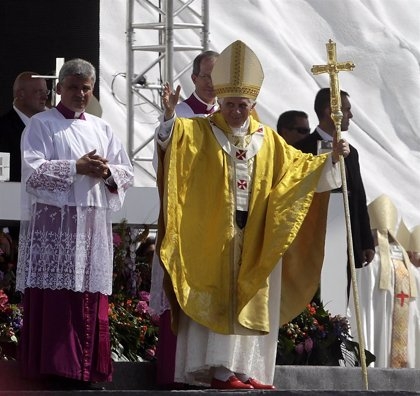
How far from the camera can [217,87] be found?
9.13 m

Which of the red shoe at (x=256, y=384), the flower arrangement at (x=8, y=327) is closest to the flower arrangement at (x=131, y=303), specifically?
the flower arrangement at (x=8, y=327)

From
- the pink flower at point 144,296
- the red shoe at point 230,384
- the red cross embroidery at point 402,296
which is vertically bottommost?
the red shoe at point 230,384

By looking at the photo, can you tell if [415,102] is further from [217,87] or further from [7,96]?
[217,87]

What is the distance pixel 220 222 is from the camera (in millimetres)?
8930

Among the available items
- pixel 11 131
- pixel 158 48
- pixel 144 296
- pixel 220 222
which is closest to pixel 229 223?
pixel 220 222

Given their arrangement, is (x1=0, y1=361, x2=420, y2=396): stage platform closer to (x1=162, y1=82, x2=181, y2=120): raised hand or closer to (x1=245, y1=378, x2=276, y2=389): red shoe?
(x1=245, y1=378, x2=276, y2=389): red shoe

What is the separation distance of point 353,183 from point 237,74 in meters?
2.62

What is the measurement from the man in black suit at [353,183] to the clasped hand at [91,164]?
277 centimetres

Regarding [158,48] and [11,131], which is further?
[158,48]

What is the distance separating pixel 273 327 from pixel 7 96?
168 inches

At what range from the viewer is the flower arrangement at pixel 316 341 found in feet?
34.3

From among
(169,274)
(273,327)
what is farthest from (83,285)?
(273,327)

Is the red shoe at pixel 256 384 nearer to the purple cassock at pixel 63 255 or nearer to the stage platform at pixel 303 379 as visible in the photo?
the stage platform at pixel 303 379

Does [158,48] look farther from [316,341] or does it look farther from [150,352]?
[150,352]
